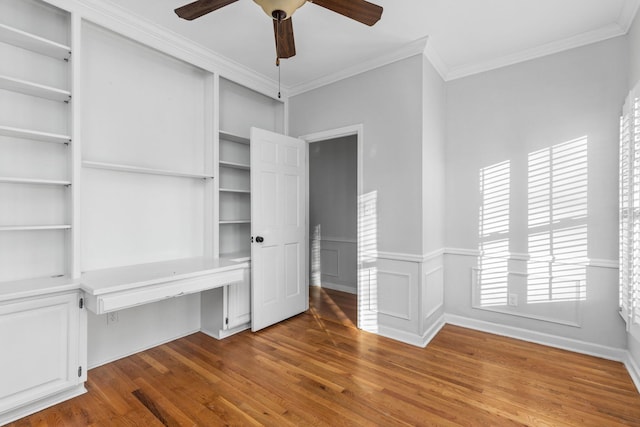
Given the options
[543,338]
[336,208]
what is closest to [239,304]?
[336,208]

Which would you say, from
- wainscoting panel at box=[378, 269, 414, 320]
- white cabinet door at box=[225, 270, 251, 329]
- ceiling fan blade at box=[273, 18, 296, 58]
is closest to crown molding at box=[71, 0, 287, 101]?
ceiling fan blade at box=[273, 18, 296, 58]

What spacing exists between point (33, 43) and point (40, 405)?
232 cm

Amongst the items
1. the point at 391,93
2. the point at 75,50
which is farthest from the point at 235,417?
the point at 391,93

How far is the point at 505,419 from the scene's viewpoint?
1.91 m

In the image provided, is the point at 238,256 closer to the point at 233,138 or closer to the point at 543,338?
the point at 233,138

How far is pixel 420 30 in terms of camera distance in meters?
2.71

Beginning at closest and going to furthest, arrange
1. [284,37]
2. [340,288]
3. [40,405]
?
[40,405] → [284,37] → [340,288]

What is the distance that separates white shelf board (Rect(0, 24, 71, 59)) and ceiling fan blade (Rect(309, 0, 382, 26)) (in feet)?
5.72

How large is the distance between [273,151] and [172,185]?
1048 millimetres

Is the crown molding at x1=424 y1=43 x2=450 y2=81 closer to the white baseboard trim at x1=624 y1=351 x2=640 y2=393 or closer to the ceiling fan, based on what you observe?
the ceiling fan

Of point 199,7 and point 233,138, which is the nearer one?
point 199,7

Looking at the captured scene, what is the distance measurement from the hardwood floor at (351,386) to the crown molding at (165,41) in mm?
2611

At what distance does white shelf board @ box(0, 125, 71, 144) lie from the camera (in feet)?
6.41

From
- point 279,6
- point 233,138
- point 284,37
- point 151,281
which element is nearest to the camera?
point 279,6
